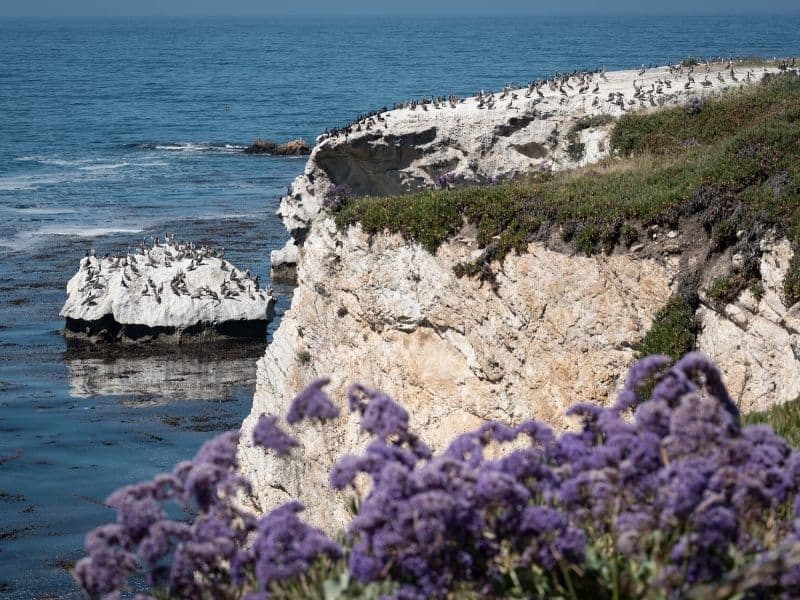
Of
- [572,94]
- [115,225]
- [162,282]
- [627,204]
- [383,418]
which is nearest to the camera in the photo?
[383,418]

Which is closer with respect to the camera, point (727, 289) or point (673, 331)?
point (727, 289)

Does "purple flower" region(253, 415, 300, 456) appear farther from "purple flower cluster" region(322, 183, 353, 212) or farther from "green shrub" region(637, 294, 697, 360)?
"purple flower cluster" region(322, 183, 353, 212)

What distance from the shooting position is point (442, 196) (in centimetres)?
2034

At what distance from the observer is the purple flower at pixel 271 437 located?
626cm

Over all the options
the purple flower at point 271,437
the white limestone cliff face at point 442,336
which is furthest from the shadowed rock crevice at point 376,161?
the purple flower at point 271,437

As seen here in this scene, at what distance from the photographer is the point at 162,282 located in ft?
131

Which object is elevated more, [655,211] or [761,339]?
[655,211]

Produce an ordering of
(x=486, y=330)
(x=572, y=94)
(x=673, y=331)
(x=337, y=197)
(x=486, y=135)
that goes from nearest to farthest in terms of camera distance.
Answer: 1. (x=673, y=331)
2. (x=486, y=330)
3. (x=337, y=197)
4. (x=486, y=135)
5. (x=572, y=94)

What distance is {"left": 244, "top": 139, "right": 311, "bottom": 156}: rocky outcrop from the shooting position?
90.0m

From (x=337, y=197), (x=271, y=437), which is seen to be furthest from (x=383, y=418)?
(x=337, y=197)

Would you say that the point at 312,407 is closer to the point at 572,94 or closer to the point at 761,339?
the point at 761,339

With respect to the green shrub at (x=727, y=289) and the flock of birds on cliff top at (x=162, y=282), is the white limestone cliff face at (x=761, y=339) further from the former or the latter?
the flock of birds on cliff top at (x=162, y=282)

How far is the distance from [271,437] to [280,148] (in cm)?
8541

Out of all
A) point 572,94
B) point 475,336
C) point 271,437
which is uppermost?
point 572,94
